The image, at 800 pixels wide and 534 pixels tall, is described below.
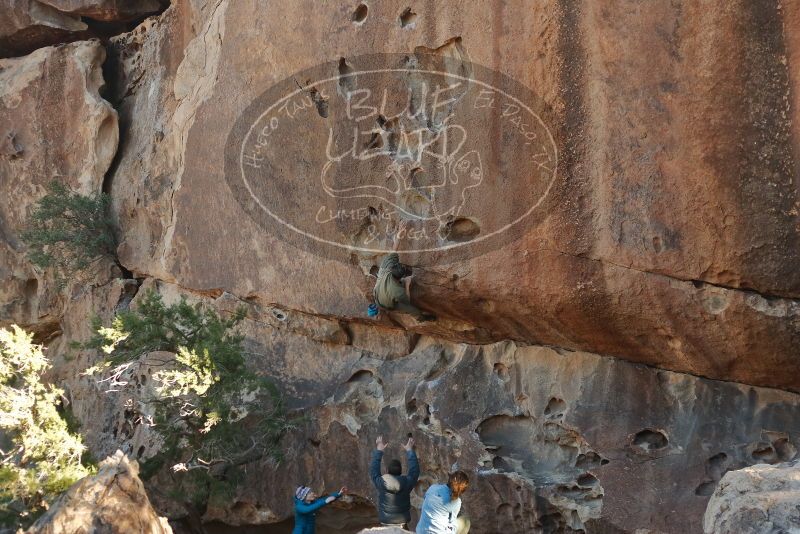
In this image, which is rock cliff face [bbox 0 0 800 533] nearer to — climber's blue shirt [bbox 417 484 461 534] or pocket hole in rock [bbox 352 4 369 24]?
pocket hole in rock [bbox 352 4 369 24]

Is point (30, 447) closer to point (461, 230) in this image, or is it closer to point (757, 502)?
point (461, 230)

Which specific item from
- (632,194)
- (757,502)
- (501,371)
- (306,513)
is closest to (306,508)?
(306,513)

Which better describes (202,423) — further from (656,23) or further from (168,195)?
(656,23)

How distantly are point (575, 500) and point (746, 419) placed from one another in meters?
1.40

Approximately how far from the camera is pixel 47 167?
34.3 ft

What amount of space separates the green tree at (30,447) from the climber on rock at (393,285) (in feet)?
8.20

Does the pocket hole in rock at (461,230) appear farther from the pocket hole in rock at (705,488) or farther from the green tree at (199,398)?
the pocket hole in rock at (705,488)

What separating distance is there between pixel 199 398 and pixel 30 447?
4.64 feet

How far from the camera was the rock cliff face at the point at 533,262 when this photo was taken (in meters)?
6.05

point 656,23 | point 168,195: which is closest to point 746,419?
point 656,23

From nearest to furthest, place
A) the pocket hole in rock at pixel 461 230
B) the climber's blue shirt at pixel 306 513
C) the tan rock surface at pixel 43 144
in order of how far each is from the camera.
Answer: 1. the climber's blue shirt at pixel 306 513
2. the pocket hole in rock at pixel 461 230
3. the tan rock surface at pixel 43 144

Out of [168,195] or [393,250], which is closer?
[393,250]

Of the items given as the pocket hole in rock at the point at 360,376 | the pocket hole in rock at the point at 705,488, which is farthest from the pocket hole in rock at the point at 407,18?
the pocket hole in rock at the point at 705,488

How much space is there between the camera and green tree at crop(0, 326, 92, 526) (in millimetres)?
6012
